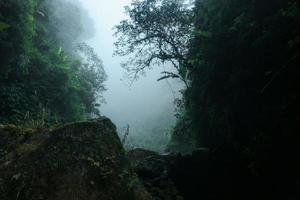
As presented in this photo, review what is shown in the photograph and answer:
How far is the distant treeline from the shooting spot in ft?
36.7

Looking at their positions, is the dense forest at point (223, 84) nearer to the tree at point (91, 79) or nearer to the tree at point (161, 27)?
the tree at point (161, 27)

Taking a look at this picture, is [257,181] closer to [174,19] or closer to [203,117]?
[203,117]

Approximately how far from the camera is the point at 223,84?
8.08m

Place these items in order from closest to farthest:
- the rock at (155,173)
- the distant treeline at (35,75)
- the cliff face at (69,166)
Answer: the cliff face at (69,166)
the rock at (155,173)
the distant treeline at (35,75)

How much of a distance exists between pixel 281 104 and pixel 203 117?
12.5 feet

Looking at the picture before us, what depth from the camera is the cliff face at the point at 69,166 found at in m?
4.27

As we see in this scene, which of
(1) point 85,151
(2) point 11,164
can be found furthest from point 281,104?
(2) point 11,164

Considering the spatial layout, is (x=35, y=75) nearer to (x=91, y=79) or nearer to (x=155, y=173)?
(x=91, y=79)

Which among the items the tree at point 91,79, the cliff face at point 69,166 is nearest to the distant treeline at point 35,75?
the tree at point 91,79

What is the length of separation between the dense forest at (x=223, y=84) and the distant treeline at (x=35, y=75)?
5cm

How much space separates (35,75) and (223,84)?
902 cm

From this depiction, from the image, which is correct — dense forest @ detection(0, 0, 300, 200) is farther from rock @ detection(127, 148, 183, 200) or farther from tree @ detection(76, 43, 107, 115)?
tree @ detection(76, 43, 107, 115)

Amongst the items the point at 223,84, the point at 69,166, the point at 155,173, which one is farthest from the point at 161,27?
the point at 69,166

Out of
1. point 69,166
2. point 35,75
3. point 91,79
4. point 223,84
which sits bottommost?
point 69,166
